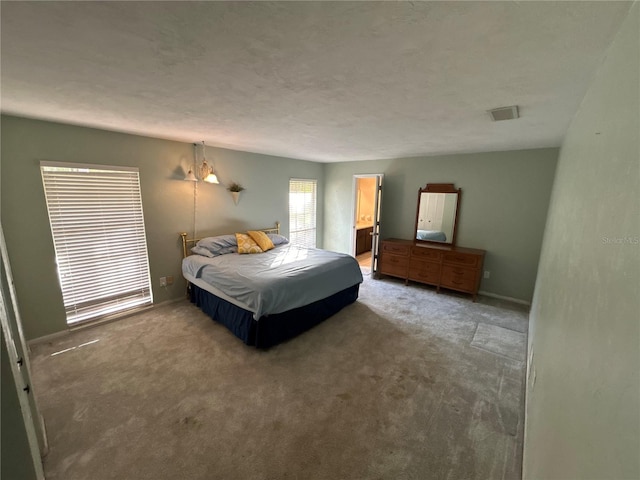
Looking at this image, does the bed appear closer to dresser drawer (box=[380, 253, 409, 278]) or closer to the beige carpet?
the beige carpet

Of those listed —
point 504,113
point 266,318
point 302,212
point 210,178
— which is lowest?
point 266,318

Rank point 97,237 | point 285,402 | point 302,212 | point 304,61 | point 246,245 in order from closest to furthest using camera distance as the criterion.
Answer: point 304,61, point 285,402, point 97,237, point 246,245, point 302,212

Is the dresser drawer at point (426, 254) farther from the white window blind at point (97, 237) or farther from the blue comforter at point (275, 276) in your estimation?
the white window blind at point (97, 237)

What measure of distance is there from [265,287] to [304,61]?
196 cm

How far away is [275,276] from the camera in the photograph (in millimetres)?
2779

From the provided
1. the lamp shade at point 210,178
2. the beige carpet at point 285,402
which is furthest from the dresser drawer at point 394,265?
the lamp shade at point 210,178

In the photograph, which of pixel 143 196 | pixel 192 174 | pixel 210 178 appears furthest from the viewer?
pixel 210 178

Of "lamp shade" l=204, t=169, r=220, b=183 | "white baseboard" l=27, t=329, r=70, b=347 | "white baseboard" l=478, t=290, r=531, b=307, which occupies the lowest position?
"white baseboard" l=27, t=329, r=70, b=347

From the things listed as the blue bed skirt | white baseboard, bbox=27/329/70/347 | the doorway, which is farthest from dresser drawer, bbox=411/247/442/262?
white baseboard, bbox=27/329/70/347

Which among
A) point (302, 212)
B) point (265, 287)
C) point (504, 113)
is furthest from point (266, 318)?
point (302, 212)

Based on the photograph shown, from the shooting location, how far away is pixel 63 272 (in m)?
2.76

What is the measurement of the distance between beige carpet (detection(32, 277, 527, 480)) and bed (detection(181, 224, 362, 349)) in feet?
0.59

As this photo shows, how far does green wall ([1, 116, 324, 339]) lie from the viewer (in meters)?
2.44

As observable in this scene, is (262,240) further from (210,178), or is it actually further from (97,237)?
(97,237)
